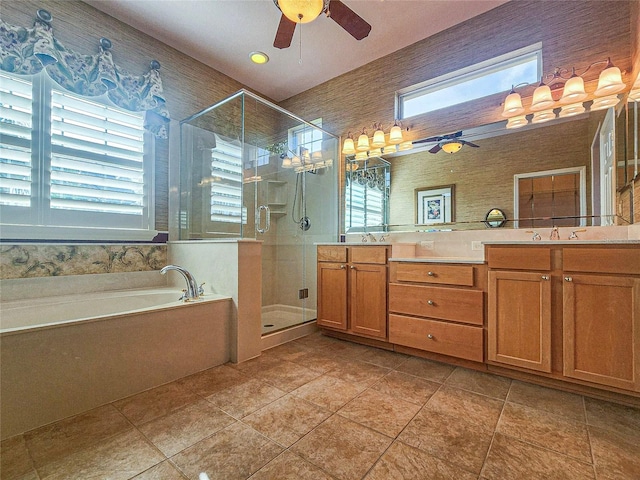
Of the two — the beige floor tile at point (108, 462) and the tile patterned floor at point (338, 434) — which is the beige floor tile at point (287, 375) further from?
the beige floor tile at point (108, 462)

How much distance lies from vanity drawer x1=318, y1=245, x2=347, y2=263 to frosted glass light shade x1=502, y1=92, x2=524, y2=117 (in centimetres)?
178

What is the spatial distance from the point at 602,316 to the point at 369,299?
4.95 feet

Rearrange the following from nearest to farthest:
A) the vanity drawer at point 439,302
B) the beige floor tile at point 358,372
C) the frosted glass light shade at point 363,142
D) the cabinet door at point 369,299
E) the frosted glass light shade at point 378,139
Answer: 1. the beige floor tile at point 358,372
2. the vanity drawer at point 439,302
3. the cabinet door at point 369,299
4. the frosted glass light shade at point 378,139
5. the frosted glass light shade at point 363,142

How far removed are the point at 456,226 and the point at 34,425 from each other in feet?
10.0

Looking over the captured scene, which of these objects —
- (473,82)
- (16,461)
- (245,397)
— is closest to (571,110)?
(473,82)

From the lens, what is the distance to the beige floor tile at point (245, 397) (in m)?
1.61

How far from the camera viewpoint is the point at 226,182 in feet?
9.45

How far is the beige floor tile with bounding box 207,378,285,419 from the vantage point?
161 centimetres

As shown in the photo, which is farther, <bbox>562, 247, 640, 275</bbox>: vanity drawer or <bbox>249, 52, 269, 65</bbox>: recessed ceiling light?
<bbox>249, 52, 269, 65</bbox>: recessed ceiling light

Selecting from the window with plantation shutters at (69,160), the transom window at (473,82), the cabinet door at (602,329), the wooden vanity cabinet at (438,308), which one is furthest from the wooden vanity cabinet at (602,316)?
the window with plantation shutters at (69,160)

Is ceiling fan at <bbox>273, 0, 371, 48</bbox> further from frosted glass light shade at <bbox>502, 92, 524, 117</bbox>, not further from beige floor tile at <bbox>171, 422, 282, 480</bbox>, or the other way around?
beige floor tile at <bbox>171, 422, 282, 480</bbox>

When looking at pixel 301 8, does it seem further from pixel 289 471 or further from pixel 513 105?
pixel 289 471

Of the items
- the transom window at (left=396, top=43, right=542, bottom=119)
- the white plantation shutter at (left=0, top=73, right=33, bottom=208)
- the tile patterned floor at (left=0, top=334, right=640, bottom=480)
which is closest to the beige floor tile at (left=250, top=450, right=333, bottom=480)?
the tile patterned floor at (left=0, top=334, right=640, bottom=480)

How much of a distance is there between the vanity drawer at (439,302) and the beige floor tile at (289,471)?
1436 mm
